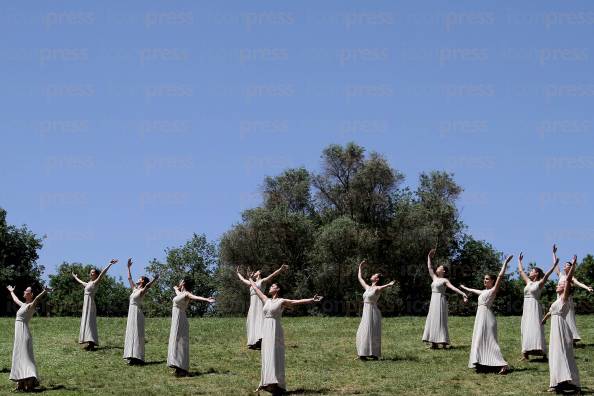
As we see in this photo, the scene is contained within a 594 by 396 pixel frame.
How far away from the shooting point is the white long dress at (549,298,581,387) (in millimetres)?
22453

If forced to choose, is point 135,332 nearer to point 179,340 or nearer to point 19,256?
point 179,340

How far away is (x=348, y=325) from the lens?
128 ft

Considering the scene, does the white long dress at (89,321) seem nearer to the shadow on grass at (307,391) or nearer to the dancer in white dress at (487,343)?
the shadow on grass at (307,391)

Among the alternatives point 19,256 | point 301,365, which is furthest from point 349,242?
point 301,365

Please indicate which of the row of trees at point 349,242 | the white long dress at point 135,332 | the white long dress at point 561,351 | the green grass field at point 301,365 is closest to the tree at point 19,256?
the row of trees at point 349,242

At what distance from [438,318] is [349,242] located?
131ft

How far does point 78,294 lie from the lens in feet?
350

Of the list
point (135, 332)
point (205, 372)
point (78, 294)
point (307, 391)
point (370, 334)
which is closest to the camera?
point (307, 391)

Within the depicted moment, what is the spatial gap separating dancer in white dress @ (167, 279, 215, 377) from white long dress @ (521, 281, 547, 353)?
1003 centimetres

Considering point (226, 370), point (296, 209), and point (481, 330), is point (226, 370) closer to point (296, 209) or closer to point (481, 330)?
point (481, 330)

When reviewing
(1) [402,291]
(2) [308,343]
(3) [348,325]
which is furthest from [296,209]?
(2) [308,343]

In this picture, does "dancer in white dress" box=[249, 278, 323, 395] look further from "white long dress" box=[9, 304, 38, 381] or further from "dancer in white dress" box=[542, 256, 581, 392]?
"white long dress" box=[9, 304, 38, 381]

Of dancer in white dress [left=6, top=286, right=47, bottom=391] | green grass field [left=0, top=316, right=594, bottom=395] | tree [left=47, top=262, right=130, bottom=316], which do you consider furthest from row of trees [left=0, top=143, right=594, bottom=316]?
dancer in white dress [left=6, top=286, right=47, bottom=391]

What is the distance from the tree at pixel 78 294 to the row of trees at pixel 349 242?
63.6 ft
